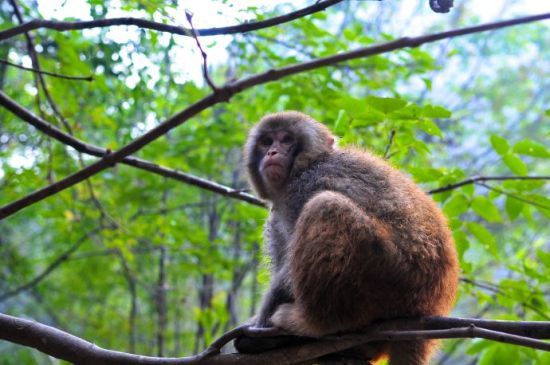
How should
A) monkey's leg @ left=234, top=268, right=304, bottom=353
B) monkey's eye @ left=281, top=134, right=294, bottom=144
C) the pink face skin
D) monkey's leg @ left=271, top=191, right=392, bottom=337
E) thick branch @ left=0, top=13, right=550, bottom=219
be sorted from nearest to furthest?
thick branch @ left=0, top=13, right=550, bottom=219 → monkey's leg @ left=271, top=191, right=392, bottom=337 → monkey's leg @ left=234, top=268, right=304, bottom=353 → the pink face skin → monkey's eye @ left=281, top=134, right=294, bottom=144

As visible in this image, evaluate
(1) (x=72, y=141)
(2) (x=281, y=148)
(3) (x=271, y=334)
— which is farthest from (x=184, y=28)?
(2) (x=281, y=148)

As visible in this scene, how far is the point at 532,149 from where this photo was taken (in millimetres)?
4676

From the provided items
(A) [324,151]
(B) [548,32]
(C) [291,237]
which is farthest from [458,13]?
(C) [291,237]

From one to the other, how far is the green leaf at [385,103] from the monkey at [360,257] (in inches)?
16.1

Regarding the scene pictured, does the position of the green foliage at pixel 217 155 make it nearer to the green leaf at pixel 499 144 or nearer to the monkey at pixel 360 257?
the green leaf at pixel 499 144

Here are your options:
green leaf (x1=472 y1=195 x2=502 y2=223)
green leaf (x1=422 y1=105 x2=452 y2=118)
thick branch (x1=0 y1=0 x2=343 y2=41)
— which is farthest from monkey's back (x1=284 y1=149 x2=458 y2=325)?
thick branch (x1=0 y1=0 x2=343 y2=41)

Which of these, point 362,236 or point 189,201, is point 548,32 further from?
point 362,236

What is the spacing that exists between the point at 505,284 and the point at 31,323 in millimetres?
3668

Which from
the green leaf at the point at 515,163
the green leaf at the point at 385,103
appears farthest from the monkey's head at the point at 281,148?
the green leaf at the point at 515,163

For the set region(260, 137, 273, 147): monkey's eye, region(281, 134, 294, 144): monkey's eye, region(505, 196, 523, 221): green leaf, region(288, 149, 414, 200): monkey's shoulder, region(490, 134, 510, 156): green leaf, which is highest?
region(260, 137, 273, 147): monkey's eye

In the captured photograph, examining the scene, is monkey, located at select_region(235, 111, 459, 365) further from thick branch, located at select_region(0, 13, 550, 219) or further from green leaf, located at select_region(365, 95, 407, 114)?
thick branch, located at select_region(0, 13, 550, 219)

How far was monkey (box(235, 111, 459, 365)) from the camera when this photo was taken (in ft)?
12.7

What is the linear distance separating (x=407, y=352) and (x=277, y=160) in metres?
1.91

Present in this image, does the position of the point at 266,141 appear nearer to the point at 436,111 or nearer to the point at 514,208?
the point at 436,111
